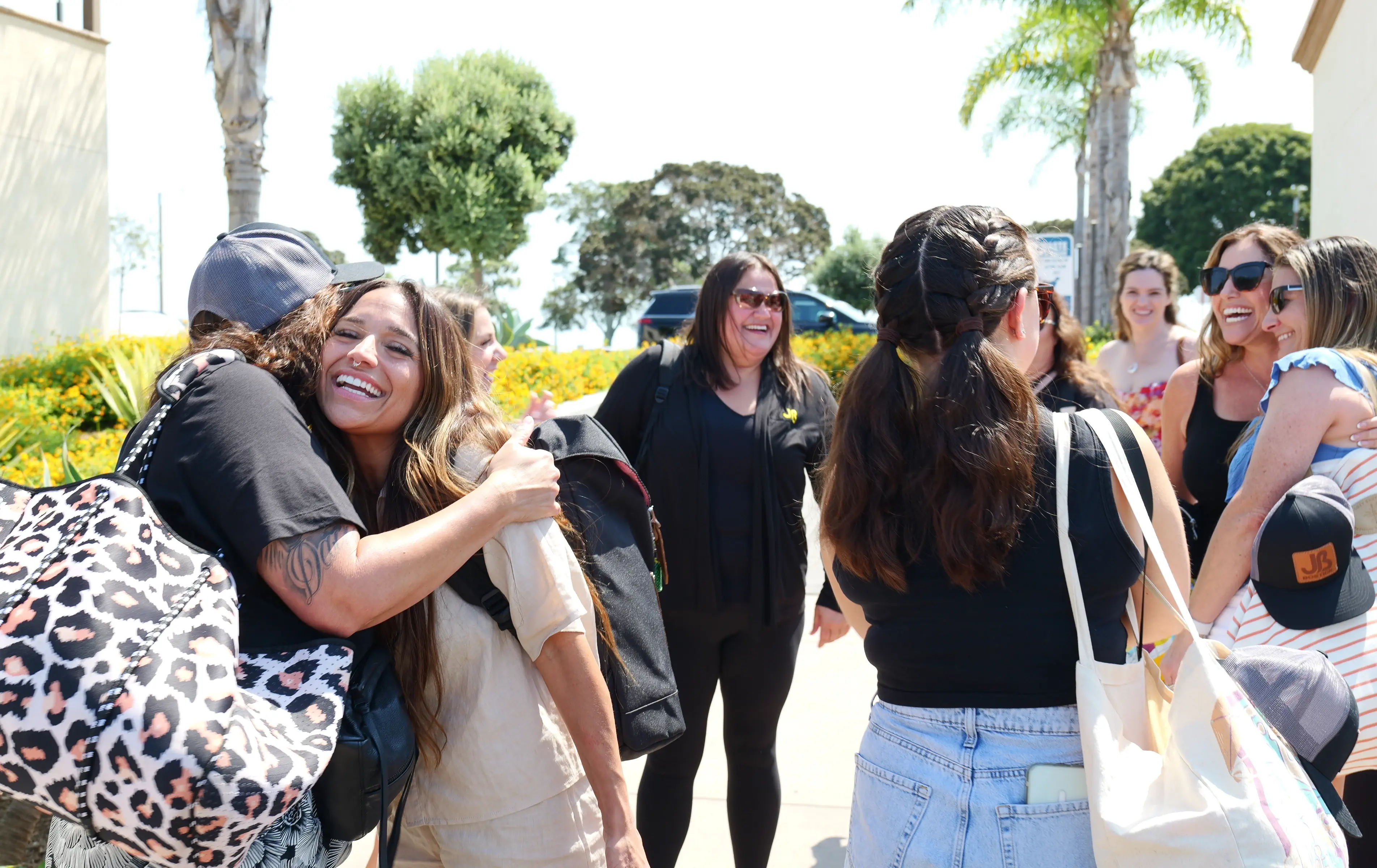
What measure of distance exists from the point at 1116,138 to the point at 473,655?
15918mm

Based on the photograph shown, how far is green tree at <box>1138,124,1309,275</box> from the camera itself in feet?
159

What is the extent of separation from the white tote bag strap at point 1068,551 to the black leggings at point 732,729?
1.88m

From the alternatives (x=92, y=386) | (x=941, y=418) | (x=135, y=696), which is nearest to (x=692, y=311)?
(x=92, y=386)

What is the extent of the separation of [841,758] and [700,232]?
45256mm

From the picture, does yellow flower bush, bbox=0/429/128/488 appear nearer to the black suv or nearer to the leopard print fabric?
the leopard print fabric

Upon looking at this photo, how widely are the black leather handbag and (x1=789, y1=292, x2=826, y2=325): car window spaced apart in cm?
2086

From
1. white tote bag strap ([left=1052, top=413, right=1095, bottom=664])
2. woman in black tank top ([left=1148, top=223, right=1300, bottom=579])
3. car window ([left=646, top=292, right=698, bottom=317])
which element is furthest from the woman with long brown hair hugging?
car window ([left=646, top=292, right=698, bottom=317])

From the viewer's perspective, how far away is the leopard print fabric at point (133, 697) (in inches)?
52.0

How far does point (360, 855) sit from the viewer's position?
142 inches

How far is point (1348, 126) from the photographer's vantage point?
8.32 meters

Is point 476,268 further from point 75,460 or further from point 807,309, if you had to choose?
point 75,460

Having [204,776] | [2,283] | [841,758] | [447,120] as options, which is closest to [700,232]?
[447,120]

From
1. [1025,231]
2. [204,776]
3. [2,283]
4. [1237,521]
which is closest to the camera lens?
[204,776]

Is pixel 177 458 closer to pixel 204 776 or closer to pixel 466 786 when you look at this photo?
pixel 204 776
